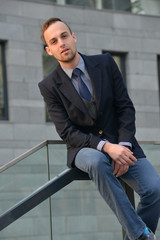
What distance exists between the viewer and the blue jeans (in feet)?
14.7

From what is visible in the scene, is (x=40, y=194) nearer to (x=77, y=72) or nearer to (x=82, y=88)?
(x=82, y=88)

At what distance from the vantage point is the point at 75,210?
5418 mm

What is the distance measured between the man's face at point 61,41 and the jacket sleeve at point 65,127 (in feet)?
0.99

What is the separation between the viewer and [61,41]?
4910 millimetres

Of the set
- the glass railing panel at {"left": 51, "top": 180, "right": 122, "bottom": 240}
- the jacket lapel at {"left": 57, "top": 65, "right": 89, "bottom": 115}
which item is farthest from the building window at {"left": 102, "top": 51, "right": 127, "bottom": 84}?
the jacket lapel at {"left": 57, "top": 65, "right": 89, "bottom": 115}

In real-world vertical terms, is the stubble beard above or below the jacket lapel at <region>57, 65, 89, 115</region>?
above

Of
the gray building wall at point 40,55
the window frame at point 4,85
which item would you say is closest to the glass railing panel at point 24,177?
the gray building wall at point 40,55

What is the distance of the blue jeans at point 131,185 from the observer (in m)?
4.48

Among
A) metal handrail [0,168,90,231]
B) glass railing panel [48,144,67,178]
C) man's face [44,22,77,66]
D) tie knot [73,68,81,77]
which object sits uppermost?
man's face [44,22,77,66]

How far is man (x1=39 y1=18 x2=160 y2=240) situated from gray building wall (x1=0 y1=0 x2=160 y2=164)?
10.2 metres

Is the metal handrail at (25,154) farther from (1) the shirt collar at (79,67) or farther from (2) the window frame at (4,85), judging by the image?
(2) the window frame at (4,85)

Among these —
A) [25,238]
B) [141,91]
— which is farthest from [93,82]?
[141,91]

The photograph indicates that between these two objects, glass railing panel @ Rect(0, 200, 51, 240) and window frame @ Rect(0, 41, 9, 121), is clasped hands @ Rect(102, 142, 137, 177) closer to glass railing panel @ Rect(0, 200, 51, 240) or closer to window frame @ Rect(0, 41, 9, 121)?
glass railing panel @ Rect(0, 200, 51, 240)

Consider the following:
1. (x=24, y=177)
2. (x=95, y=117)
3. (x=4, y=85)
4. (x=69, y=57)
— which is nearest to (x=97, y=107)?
(x=95, y=117)
